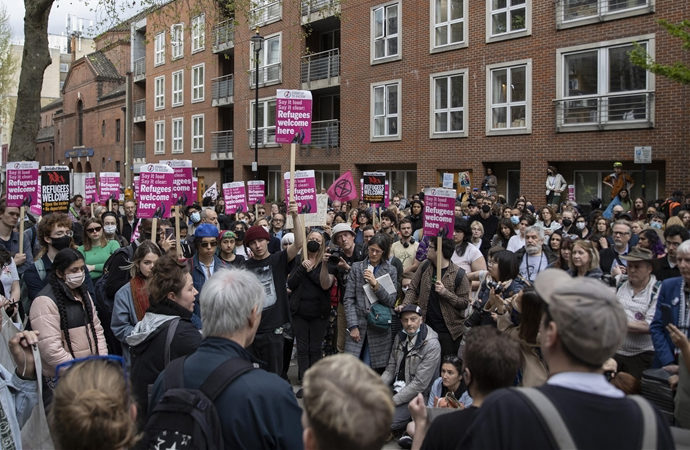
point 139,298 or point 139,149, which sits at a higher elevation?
point 139,149

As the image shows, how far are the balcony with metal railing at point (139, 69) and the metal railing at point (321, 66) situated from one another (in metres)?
21.1

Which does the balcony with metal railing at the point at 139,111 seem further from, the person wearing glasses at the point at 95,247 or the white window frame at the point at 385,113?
the person wearing glasses at the point at 95,247

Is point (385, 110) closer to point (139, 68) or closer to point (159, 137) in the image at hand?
point (159, 137)

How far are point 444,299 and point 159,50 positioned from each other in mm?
41739

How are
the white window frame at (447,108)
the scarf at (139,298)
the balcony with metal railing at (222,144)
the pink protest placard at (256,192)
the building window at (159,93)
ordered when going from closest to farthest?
the scarf at (139,298)
the pink protest placard at (256,192)
the white window frame at (447,108)
the balcony with metal railing at (222,144)
the building window at (159,93)

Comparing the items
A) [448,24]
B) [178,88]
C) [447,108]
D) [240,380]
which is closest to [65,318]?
[240,380]

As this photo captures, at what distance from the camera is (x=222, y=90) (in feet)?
123

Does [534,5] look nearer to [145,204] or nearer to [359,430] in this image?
[145,204]

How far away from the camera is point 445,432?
113 inches

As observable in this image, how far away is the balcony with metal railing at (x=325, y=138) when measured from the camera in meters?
29.3

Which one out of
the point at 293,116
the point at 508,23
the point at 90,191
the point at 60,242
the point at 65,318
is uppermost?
the point at 508,23

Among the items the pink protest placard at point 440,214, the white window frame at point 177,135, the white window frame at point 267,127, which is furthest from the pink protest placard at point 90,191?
the white window frame at point 177,135

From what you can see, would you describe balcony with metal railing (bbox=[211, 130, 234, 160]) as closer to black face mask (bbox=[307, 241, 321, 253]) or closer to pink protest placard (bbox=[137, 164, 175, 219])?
pink protest placard (bbox=[137, 164, 175, 219])

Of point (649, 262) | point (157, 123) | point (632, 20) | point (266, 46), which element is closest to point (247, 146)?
point (266, 46)
